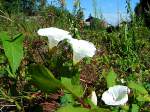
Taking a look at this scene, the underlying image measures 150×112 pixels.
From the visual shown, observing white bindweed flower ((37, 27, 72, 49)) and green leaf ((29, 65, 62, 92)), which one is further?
white bindweed flower ((37, 27, 72, 49))

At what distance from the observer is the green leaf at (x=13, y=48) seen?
1.69 metres

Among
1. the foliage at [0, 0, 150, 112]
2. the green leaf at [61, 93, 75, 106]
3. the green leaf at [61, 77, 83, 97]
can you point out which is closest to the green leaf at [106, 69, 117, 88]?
the foliage at [0, 0, 150, 112]

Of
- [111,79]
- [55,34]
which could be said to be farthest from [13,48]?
[111,79]

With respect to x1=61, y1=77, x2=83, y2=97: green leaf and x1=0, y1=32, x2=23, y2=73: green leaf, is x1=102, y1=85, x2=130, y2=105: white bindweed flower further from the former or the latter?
x1=0, y1=32, x2=23, y2=73: green leaf

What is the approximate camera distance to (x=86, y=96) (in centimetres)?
149

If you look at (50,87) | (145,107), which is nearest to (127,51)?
(145,107)

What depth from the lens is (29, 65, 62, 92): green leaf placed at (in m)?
1.27

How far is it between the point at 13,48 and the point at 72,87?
436 mm

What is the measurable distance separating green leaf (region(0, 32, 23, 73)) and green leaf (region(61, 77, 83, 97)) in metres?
0.41

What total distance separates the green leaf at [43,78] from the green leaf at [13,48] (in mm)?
403

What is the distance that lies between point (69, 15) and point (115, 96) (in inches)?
86.9

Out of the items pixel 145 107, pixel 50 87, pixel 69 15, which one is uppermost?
Answer: pixel 69 15

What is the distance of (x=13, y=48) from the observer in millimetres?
1707

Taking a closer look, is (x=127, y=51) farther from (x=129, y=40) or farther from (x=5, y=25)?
(x=5, y=25)
